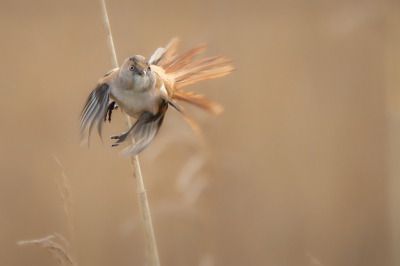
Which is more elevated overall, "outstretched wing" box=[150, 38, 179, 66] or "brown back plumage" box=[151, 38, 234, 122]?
"outstretched wing" box=[150, 38, 179, 66]

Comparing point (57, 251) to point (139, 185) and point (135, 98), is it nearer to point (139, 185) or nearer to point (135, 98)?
point (139, 185)

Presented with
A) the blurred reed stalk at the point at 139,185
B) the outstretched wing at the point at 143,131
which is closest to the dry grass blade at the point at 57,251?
the blurred reed stalk at the point at 139,185

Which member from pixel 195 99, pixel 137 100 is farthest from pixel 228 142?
pixel 137 100

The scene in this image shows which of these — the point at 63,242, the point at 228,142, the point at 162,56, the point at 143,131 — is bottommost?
the point at 63,242

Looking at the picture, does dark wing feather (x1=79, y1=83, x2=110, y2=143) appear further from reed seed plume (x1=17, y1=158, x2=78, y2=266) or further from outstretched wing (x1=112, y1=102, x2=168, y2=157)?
reed seed plume (x1=17, y1=158, x2=78, y2=266)

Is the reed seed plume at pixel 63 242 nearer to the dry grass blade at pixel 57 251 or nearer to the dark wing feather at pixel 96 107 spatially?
the dry grass blade at pixel 57 251

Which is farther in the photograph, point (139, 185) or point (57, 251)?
point (57, 251)

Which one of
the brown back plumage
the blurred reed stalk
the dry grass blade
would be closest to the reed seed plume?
the dry grass blade
